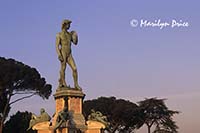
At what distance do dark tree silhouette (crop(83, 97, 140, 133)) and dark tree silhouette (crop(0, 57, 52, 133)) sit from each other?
489 inches

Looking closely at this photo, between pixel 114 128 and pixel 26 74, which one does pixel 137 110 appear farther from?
pixel 26 74

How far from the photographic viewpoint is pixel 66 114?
54.6 ft

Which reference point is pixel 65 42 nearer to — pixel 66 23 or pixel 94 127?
pixel 66 23

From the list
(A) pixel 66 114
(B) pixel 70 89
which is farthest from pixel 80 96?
(A) pixel 66 114

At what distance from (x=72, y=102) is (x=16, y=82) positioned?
22655mm

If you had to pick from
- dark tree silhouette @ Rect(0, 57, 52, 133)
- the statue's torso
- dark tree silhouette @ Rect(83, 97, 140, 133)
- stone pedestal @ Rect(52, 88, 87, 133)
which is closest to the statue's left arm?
the statue's torso

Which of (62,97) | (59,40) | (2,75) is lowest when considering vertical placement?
(62,97)

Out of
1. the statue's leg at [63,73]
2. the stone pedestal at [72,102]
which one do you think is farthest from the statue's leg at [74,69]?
the stone pedestal at [72,102]

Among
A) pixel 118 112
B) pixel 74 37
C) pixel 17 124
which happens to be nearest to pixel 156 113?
pixel 118 112

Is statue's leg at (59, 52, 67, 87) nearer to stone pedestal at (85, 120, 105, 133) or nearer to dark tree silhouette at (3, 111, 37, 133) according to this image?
stone pedestal at (85, 120, 105, 133)

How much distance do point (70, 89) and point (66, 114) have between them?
1610 millimetres

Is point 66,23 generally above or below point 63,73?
above

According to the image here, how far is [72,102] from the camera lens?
17.9 m

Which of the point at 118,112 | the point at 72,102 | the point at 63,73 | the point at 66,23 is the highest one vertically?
the point at 118,112
